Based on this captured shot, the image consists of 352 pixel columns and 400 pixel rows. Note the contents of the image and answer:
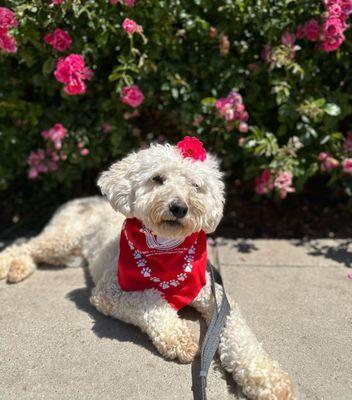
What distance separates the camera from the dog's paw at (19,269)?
3312 millimetres

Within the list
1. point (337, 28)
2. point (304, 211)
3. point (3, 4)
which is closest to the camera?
point (337, 28)

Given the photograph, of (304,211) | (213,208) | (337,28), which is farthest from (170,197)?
(304,211)

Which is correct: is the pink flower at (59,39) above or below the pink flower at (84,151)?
above

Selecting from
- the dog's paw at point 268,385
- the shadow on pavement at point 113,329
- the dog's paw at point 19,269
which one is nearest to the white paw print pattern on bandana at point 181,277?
the shadow on pavement at point 113,329

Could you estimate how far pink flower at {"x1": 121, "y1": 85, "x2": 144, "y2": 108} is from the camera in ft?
11.4

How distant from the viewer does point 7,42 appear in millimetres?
3252

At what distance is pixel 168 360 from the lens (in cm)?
248

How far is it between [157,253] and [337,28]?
2182mm

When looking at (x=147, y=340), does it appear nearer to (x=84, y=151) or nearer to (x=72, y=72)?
(x=84, y=151)

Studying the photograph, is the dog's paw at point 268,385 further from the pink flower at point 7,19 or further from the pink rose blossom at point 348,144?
the pink flower at point 7,19

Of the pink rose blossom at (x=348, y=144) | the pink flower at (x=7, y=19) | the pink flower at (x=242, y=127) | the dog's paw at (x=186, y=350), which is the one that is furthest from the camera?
the pink rose blossom at (x=348, y=144)

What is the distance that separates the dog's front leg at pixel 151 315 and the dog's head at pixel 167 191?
1.46 ft

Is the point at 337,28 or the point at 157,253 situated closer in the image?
the point at 157,253

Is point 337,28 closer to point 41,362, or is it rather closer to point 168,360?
point 168,360
